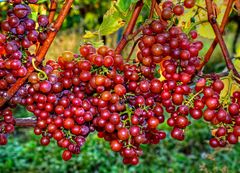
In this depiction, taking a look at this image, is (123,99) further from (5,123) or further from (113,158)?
(113,158)

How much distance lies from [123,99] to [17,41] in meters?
0.21

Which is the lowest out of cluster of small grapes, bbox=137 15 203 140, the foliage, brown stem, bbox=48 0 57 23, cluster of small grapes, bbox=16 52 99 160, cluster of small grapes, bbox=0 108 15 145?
the foliage

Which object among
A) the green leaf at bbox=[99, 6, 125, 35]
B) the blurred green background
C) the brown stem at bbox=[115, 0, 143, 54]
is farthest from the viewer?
the blurred green background

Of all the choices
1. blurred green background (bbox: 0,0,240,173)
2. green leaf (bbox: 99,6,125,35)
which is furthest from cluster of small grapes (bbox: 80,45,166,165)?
blurred green background (bbox: 0,0,240,173)

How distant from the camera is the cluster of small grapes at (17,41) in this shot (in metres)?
0.73

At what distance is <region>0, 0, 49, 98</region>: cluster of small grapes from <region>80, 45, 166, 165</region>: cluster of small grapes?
9 centimetres

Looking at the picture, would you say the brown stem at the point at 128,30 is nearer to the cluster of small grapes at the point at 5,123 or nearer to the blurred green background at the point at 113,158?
the cluster of small grapes at the point at 5,123

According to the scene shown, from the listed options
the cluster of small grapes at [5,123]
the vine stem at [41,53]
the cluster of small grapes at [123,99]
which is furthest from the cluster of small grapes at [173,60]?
the cluster of small grapes at [5,123]

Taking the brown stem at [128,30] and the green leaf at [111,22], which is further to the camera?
the green leaf at [111,22]

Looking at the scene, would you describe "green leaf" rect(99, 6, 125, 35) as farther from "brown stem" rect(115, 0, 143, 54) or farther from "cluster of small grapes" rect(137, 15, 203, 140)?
"cluster of small grapes" rect(137, 15, 203, 140)

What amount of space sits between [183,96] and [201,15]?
39cm

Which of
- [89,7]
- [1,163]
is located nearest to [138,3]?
[1,163]

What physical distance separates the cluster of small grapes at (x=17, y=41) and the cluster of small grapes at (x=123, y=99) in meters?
0.09

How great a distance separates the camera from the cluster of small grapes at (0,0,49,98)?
0.73 metres
